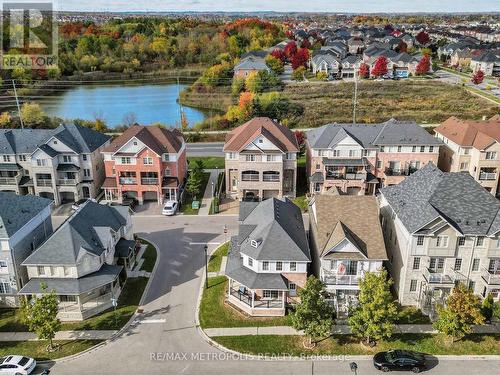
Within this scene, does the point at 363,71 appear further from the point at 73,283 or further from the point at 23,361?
the point at 23,361

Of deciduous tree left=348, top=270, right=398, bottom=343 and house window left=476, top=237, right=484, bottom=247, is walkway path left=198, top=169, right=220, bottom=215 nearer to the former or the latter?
deciduous tree left=348, top=270, right=398, bottom=343

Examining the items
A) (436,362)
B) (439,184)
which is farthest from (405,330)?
(439,184)

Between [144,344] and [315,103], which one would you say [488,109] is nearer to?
[315,103]

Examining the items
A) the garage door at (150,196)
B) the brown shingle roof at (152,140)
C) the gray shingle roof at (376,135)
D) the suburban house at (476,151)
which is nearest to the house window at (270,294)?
the gray shingle roof at (376,135)

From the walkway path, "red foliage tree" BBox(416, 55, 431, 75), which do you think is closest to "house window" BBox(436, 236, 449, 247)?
the walkway path

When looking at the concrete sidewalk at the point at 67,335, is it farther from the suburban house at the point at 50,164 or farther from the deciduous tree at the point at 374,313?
the suburban house at the point at 50,164

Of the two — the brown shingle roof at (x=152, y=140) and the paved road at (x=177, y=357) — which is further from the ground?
the brown shingle roof at (x=152, y=140)

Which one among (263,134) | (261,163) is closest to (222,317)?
(261,163)

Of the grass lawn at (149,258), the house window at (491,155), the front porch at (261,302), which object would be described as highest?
the house window at (491,155)
